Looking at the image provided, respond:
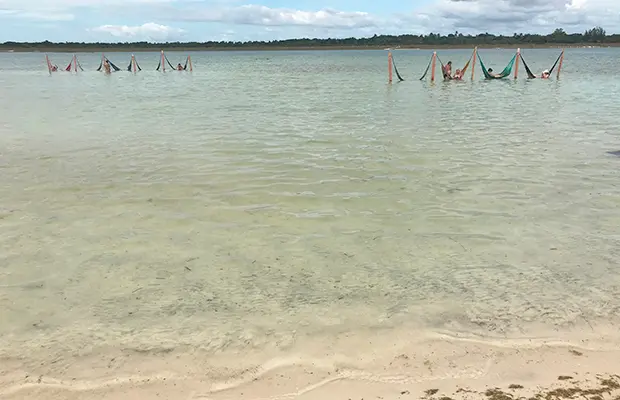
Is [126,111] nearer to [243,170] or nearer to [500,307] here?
[243,170]

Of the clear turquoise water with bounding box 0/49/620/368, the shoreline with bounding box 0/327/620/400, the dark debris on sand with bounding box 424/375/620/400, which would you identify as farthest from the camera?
the clear turquoise water with bounding box 0/49/620/368

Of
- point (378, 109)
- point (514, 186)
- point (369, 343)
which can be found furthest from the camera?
point (378, 109)

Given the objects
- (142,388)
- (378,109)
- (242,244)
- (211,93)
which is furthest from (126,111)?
(142,388)

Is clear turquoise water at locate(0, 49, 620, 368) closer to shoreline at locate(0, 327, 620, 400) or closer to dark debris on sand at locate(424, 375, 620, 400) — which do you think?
shoreline at locate(0, 327, 620, 400)

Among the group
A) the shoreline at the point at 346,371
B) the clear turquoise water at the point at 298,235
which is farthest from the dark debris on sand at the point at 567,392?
the clear turquoise water at the point at 298,235

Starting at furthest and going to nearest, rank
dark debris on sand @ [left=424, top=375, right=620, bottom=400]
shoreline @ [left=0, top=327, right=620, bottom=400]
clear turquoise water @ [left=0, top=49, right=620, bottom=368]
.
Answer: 1. clear turquoise water @ [left=0, top=49, right=620, bottom=368]
2. shoreline @ [left=0, top=327, right=620, bottom=400]
3. dark debris on sand @ [left=424, top=375, right=620, bottom=400]

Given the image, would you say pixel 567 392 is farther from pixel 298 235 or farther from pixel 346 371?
pixel 298 235

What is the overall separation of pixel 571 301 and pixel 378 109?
13598 mm

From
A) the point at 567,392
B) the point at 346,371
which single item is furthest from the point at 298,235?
the point at 567,392

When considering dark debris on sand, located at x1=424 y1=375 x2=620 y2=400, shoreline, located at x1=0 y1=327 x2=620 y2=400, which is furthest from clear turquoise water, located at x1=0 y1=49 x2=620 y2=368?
dark debris on sand, located at x1=424 y1=375 x2=620 y2=400

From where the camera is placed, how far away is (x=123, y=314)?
4.26m

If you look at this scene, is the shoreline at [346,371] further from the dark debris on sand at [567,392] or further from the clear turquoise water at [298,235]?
the clear turquoise water at [298,235]

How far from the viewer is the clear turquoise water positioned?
4.16 m

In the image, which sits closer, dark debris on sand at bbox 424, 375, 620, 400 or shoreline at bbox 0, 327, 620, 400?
dark debris on sand at bbox 424, 375, 620, 400
